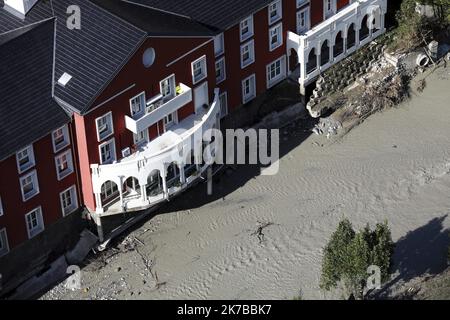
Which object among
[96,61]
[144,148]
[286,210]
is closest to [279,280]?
[286,210]

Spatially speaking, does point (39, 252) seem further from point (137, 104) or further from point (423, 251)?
point (423, 251)

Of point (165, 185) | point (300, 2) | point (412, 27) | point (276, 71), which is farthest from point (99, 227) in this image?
point (412, 27)

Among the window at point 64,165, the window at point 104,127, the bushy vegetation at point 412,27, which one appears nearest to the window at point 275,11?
the bushy vegetation at point 412,27

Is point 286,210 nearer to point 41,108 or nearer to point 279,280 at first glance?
point 279,280

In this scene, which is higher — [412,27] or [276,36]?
[276,36]

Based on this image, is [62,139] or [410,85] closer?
[62,139]
